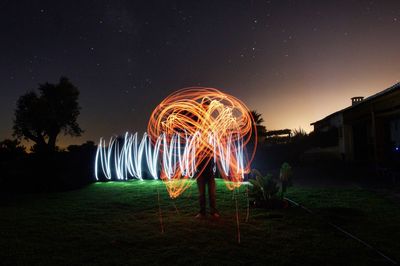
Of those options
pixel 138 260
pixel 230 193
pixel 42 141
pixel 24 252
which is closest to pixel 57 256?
pixel 24 252

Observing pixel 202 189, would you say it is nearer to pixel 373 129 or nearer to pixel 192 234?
pixel 192 234

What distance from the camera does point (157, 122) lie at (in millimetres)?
9984

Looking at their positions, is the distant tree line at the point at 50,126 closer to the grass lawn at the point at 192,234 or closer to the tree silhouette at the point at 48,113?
the tree silhouette at the point at 48,113

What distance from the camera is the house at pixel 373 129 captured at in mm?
15312

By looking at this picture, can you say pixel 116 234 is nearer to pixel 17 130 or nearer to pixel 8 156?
pixel 8 156

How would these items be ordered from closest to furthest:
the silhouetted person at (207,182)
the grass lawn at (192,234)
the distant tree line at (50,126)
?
the grass lawn at (192,234) < the silhouetted person at (207,182) < the distant tree line at (50,126)

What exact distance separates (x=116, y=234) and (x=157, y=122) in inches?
163

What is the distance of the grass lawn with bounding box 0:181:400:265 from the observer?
16.2 ft

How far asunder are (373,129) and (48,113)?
25.3 m

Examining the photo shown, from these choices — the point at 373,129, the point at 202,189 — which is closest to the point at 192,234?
the point at 202,189

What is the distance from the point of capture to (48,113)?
102ft

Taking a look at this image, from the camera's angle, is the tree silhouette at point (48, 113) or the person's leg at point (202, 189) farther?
the tree silhouette at point (48, 113)

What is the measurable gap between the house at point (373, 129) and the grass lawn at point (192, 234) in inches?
261

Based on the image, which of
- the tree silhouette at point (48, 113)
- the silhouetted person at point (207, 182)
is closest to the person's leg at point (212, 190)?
the silhouetted person at point (207, 182)
